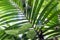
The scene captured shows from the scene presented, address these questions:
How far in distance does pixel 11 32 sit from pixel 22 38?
0.52ft

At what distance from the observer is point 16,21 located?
1.01 metres

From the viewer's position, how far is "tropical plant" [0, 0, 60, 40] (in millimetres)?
929

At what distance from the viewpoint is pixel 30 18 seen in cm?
97

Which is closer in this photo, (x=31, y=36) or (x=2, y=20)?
(x=31, y=36)

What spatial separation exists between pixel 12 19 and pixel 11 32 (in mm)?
236

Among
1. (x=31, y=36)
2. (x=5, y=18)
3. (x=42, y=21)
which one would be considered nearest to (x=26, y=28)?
(x=31, y=36)

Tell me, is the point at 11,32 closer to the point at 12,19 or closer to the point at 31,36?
the point at 31,36

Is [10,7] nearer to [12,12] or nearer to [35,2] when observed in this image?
[12,12]

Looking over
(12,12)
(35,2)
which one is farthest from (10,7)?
(35,2)

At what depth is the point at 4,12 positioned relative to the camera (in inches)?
41.1

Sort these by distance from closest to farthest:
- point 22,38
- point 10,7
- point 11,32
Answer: point 11,32 < point 22,38 < point 10,7

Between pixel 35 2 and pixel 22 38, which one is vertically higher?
pixel 35 2

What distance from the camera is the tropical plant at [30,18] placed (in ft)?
3.05

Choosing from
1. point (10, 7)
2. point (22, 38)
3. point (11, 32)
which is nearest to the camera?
point (11, 32)
